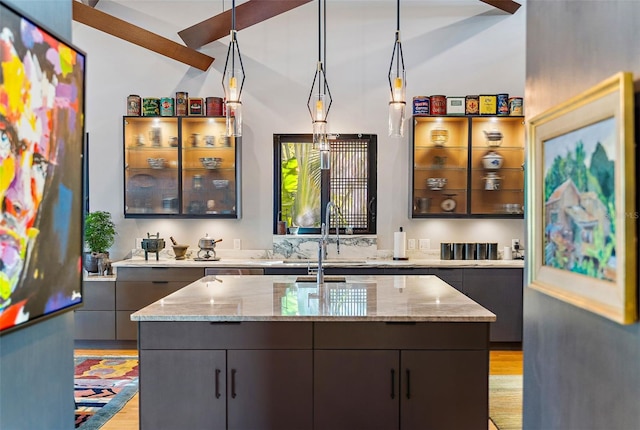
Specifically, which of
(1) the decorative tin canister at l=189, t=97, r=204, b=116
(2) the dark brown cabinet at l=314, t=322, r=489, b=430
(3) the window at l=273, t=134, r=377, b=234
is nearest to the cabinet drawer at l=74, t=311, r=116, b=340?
(3) the window at l=273, t=134, r=377, b=234

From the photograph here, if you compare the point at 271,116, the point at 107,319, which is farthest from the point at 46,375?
the point at 271,116

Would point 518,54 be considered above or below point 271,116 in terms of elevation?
above

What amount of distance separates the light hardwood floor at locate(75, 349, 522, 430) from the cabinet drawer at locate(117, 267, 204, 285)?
0.75m

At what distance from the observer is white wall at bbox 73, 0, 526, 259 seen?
5.18m

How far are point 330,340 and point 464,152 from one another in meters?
3.27

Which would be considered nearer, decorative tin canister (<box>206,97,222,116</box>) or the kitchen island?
the kitchen island

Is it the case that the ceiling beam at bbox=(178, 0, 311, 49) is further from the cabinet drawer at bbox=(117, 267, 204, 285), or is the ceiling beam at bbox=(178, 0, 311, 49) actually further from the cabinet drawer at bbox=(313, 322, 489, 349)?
the cabinet drawer at bbox=(313, 322, 489, 349)

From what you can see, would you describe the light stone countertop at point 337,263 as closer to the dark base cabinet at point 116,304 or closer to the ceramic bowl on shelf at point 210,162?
the dark base cabinet at point 116,304

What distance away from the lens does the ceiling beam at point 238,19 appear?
4.59 meters

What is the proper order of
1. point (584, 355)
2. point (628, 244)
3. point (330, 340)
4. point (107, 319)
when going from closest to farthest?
1. point (628, 244)
2. point (584, 355)
3. point (330, 340)
4. point (107, 319)

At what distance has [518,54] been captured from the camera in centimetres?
518

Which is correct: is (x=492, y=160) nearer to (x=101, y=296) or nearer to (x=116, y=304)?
(x=116, y=304)

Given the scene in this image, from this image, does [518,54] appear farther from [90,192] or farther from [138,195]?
[90,192]

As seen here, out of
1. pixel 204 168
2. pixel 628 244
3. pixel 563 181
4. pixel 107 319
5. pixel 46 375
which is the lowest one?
pixel 107 319
